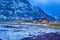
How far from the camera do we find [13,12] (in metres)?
3.32

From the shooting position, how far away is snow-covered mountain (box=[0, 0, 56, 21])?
329cm

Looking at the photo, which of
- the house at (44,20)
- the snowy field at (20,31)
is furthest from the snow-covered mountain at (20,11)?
the snowy field at (20,31)

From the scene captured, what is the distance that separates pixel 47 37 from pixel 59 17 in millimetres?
463

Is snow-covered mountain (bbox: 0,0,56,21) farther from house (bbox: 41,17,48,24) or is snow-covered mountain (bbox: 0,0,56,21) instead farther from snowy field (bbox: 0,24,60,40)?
snowy field (bbox: 0,24,60,40)

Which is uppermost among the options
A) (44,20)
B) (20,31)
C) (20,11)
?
(20,11)

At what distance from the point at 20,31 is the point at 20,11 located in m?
0.39

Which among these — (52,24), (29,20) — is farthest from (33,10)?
(52,24)

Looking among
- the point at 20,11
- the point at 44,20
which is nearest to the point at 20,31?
the point at 20,11

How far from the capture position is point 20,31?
3.26 meters

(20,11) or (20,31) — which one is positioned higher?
(20,11)

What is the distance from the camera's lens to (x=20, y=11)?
3.32 m

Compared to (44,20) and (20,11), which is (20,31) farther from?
(44,20)

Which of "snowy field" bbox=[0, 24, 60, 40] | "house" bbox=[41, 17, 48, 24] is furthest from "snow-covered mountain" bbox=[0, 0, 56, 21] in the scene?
"snowy field" bbox=[0, 24, 60, 40]

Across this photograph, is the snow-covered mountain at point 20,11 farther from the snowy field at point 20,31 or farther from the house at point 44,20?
the snowy field at point 20,31
